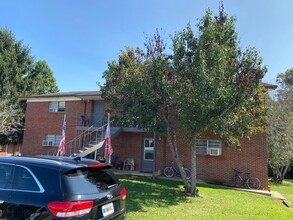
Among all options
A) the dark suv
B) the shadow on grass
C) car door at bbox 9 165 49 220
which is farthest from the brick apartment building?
car door at bbox 9 165 49 220

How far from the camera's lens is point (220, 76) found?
9.58 metres

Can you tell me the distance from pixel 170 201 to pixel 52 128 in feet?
49.3

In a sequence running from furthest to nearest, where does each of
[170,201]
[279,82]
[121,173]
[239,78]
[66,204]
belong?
[279,82], [121,173], [239,78], [170,201], [66,204]

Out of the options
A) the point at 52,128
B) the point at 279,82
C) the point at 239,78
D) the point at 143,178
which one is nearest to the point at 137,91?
the point at 239,78

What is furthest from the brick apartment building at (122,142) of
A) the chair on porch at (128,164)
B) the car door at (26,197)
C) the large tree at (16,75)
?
the car door at (26,197)

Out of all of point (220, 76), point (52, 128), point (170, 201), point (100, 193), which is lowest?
point (170, 201)

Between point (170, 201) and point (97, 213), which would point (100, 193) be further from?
point (170, 201)

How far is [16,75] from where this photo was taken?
96.6ft

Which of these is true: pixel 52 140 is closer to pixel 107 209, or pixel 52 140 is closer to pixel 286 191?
pixel 286 191

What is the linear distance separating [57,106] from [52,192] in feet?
63.3

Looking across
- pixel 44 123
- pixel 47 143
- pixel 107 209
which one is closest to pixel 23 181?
pixel 107 209

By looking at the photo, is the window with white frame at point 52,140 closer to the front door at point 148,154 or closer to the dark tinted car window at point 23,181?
the front door at point 148,154

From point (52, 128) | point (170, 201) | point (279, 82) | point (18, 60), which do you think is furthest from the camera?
point (279, 82)

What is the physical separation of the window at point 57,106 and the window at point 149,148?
8.22m
